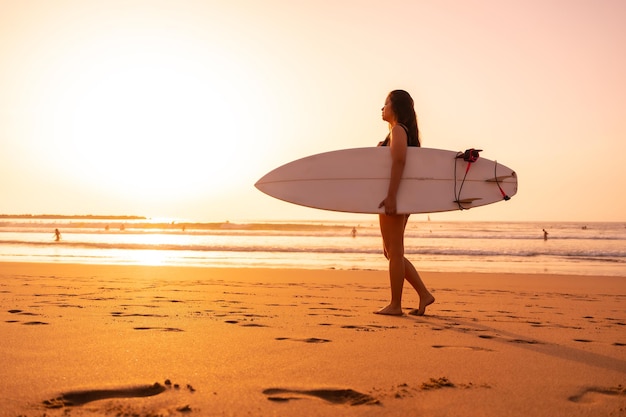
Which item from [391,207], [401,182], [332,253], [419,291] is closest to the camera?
[391,207]

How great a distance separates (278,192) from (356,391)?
11.6ft

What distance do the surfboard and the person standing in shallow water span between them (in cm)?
30

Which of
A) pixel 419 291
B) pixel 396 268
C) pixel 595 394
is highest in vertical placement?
pixel 396 268

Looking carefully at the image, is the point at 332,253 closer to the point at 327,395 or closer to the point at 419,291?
the point at 419,291

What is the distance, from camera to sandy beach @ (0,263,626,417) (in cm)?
199

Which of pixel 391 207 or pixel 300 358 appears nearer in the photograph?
pixel 300 358

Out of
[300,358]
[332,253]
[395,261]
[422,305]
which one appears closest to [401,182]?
[395,261]

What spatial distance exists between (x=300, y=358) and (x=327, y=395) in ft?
1.89

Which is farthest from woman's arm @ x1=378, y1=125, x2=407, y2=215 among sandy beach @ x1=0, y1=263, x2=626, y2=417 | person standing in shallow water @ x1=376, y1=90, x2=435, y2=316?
sandy beach @ x1=0, y1=263, x2=626, y2=417

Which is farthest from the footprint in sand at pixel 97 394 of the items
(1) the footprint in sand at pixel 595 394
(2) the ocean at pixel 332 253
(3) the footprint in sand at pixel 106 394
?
(2) the ocean at pixel 332 253

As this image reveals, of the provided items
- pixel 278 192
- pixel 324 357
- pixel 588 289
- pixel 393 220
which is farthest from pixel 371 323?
pixel 588 289

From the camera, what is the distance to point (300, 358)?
2.67 meters

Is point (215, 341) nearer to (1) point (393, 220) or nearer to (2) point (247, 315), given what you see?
(2) point (247, 315)

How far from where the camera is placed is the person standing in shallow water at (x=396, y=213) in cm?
433
